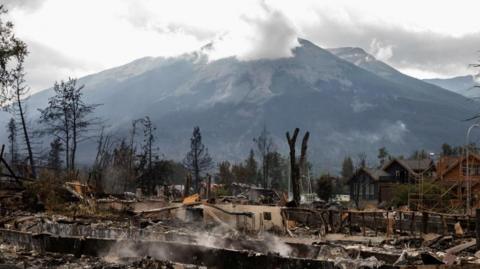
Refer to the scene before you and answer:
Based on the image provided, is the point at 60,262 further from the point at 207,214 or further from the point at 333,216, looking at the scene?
the point at 333,216

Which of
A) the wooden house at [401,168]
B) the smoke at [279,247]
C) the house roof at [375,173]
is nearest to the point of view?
the smoke at [279,247]

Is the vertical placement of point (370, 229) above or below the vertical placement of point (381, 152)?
below

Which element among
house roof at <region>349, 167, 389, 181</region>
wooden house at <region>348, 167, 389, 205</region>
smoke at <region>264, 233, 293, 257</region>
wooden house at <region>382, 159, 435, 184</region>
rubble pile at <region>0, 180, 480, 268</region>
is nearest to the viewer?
rubble pile at <region>0, 180, 480, 268</region>

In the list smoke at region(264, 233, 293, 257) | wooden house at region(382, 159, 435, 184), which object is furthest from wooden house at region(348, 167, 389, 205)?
smoke at region(264, 233, 293, 257)

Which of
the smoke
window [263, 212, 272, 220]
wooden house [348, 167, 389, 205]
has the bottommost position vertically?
the smoke

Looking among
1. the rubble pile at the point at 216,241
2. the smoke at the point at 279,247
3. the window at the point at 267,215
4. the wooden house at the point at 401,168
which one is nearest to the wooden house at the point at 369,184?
the wooden house at the point at 401,168

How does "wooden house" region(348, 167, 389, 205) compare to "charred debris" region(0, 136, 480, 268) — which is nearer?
"charred debris" region(0, 136, 480, 268)

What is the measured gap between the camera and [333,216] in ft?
98.4

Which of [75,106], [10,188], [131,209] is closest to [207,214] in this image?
[131,209]

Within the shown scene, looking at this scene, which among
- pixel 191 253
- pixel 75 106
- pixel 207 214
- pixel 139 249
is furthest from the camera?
pixel 75 106

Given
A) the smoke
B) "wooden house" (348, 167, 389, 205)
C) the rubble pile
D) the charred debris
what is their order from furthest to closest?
"wooden house" (348, 167, 389, 205) < the smoke < the charred debris < the rubble pile

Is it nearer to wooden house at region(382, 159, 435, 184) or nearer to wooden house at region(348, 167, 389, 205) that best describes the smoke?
wooden house at region(382, 159, 435, 184)

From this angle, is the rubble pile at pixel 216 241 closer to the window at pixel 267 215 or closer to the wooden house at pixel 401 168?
the window at pixel 267 215

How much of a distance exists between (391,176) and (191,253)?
85.0 m
